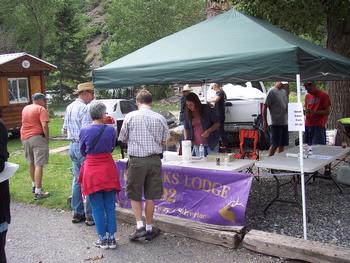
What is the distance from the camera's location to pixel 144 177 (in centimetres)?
491

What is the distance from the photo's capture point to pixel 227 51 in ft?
15.9

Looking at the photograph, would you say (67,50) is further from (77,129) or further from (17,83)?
(77,129)

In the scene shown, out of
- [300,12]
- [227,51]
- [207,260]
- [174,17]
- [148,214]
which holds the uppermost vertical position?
[174,17]

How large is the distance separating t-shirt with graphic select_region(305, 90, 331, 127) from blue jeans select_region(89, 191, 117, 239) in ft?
16.3

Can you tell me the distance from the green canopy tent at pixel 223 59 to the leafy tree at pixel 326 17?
4.42 m

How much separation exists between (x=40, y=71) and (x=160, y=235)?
554 inches

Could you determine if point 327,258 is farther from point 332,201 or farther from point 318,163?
point 332,201

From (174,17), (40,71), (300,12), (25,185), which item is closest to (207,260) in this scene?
(25,185)

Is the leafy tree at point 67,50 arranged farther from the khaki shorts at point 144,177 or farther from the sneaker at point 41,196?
the khaki shorts at point 144,177

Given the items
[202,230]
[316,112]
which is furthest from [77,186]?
[316,112]

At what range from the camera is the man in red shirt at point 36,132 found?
22.2 feet

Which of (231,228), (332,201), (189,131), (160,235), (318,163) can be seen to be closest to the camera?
(231,228)

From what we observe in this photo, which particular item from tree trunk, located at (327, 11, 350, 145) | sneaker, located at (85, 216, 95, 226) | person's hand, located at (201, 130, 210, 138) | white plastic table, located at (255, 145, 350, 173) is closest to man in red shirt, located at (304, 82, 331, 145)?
white plastic table, located at (255, 145, 350, 173)

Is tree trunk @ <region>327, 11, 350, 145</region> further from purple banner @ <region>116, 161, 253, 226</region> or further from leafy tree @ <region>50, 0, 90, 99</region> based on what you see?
leafy tree @ <region>50, 0, 90, 99</region>
